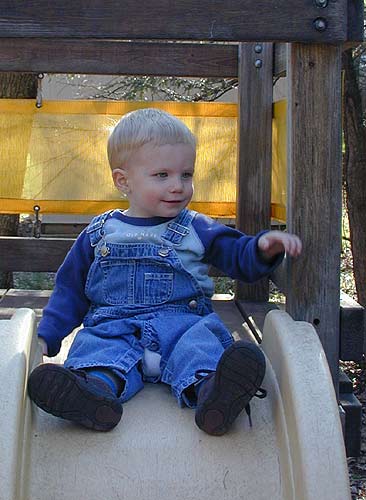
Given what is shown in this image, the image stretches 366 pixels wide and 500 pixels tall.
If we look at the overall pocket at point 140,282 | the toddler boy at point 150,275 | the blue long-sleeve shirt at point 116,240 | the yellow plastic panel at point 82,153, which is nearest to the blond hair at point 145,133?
the toddler boy at point 150,275

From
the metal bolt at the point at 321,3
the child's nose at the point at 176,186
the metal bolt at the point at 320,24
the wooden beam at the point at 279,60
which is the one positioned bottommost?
the child's nose at the point at 176,186

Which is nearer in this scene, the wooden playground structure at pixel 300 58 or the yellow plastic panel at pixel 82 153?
the wooden playground structure at pixel 300 58

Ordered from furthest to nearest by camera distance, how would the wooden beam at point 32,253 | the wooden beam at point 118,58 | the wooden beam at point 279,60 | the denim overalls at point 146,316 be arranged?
the wooden beam at point 32,253
the wooden beam at point 118,58
the wooden beam at point 279,60
the denim overalls at point 146,316

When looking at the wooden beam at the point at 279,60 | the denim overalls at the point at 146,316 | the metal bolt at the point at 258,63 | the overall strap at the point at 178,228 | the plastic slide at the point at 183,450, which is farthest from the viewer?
the metal bolt at the point at 258,63

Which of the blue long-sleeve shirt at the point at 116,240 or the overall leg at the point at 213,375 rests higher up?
the blue long-sleeve shirt at the point at 116,240

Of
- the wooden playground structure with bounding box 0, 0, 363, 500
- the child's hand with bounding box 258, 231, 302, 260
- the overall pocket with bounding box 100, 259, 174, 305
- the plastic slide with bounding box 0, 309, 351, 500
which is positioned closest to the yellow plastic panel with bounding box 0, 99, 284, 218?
the wooden playground structure with bounding box 0, 0, 363, 500

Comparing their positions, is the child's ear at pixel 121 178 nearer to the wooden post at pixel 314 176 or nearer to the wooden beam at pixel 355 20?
the wooden post at pixel 314 176

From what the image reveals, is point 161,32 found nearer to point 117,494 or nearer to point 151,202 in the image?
point 151,202

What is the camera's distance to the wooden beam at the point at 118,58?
4.50 meters

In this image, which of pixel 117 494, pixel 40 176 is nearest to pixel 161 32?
pixel 117 494

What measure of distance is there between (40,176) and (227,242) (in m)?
2.15

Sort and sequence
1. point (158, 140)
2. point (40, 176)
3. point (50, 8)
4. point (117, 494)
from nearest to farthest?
point (117, 494), point (50, 8), point (158, 140), point (40, 176)

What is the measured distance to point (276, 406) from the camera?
2.56 metres

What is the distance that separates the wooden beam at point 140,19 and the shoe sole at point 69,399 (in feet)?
3.52
